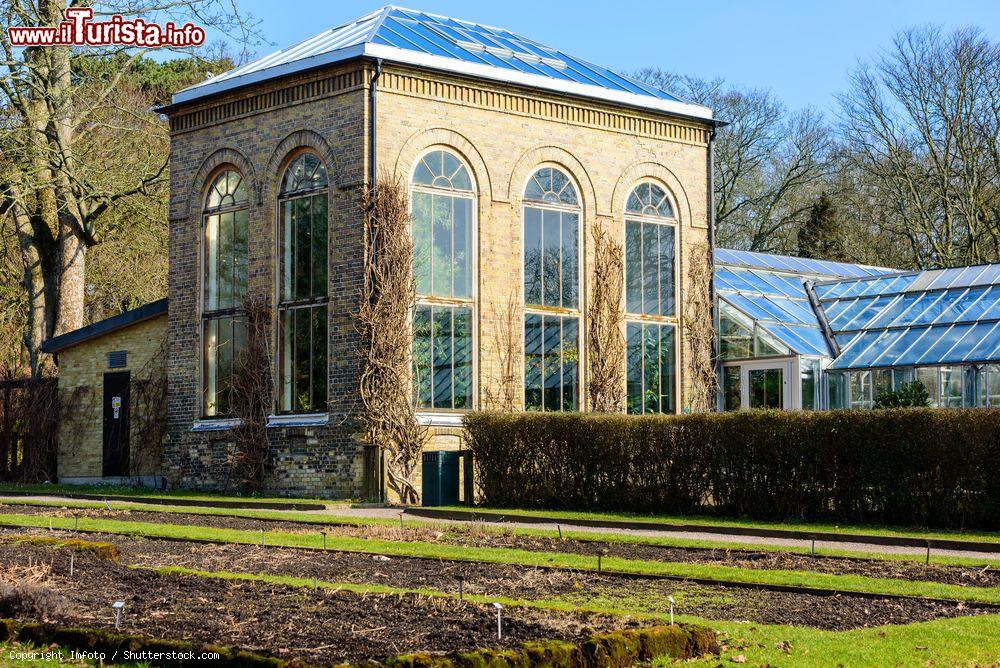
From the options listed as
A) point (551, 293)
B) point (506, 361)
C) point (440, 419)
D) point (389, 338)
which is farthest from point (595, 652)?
point (551, 293)

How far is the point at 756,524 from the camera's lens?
703 inches

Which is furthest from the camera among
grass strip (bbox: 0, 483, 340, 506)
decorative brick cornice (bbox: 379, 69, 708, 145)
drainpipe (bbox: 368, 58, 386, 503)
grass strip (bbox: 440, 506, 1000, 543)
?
decorative brick cornice (bbox: 379, 69, 708, 145)

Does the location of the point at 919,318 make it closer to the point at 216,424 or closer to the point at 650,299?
the point at 650,299

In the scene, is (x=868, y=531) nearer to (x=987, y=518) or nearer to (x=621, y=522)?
(x=987, y=518)

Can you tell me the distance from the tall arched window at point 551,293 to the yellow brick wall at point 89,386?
826 centimetres

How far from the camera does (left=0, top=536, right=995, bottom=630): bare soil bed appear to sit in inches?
375

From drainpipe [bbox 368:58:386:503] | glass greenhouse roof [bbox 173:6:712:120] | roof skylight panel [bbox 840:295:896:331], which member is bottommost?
roof skylight panel [bbox 840:295:896:331]

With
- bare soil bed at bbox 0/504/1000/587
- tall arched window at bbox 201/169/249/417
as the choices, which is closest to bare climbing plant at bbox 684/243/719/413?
tall arched window at bbox 201/169/249/417

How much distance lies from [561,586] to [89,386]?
20444 mm

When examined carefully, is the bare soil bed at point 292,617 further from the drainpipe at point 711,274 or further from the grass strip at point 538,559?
the drainpipe at point 711,274

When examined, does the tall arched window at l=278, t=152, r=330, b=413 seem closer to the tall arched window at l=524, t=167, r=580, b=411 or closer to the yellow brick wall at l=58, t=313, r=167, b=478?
the tall arched window at l=524, t=167, r=580, b=411

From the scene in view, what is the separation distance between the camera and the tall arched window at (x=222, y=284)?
86.1ft

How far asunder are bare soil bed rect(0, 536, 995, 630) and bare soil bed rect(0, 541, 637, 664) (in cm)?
60

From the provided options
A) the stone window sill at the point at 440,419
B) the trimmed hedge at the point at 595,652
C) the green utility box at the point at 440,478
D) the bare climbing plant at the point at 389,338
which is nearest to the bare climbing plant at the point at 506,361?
the stone window sill at the point at 440,419
